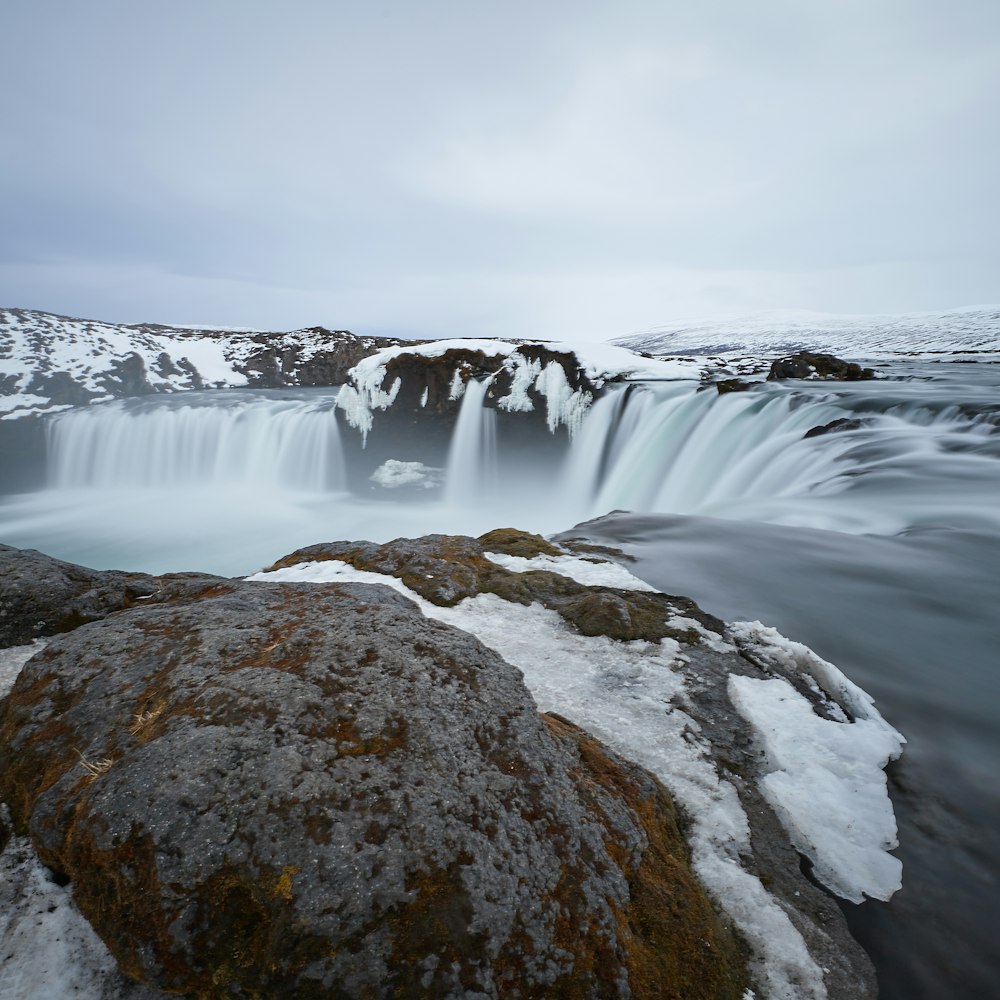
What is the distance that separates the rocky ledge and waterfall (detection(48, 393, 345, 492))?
22.4 m

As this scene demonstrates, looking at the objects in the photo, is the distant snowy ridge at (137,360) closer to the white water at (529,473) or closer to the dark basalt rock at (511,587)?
the white water at (529,473)

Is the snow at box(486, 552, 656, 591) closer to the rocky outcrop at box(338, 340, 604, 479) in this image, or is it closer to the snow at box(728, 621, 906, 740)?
the snow at box(728, 621, 906, 740)

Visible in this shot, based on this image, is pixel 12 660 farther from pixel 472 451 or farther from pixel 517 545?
pixel 472 451

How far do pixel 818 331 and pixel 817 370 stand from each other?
396ft

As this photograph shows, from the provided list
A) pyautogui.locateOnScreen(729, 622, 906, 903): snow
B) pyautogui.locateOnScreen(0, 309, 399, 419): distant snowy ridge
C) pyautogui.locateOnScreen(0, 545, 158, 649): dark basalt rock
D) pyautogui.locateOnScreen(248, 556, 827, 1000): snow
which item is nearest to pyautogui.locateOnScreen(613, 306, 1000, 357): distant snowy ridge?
pyautogui.locateOnScreen(0, 309, 399, 419): distant snowy ridge

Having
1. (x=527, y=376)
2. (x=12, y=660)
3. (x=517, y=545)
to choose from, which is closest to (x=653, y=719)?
(x=517, y=545)

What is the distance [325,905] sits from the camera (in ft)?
5.11

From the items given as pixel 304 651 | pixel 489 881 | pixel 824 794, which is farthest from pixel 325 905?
pixel 824 794

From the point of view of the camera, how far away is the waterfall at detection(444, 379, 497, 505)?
802 inches

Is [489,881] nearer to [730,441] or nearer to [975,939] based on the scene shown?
[975,939]

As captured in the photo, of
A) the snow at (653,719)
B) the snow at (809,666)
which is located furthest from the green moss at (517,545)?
the snow at (809,666)

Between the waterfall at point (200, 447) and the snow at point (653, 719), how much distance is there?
2074 cm

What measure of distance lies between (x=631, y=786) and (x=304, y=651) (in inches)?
66.5

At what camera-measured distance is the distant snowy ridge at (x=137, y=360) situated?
39.5m
